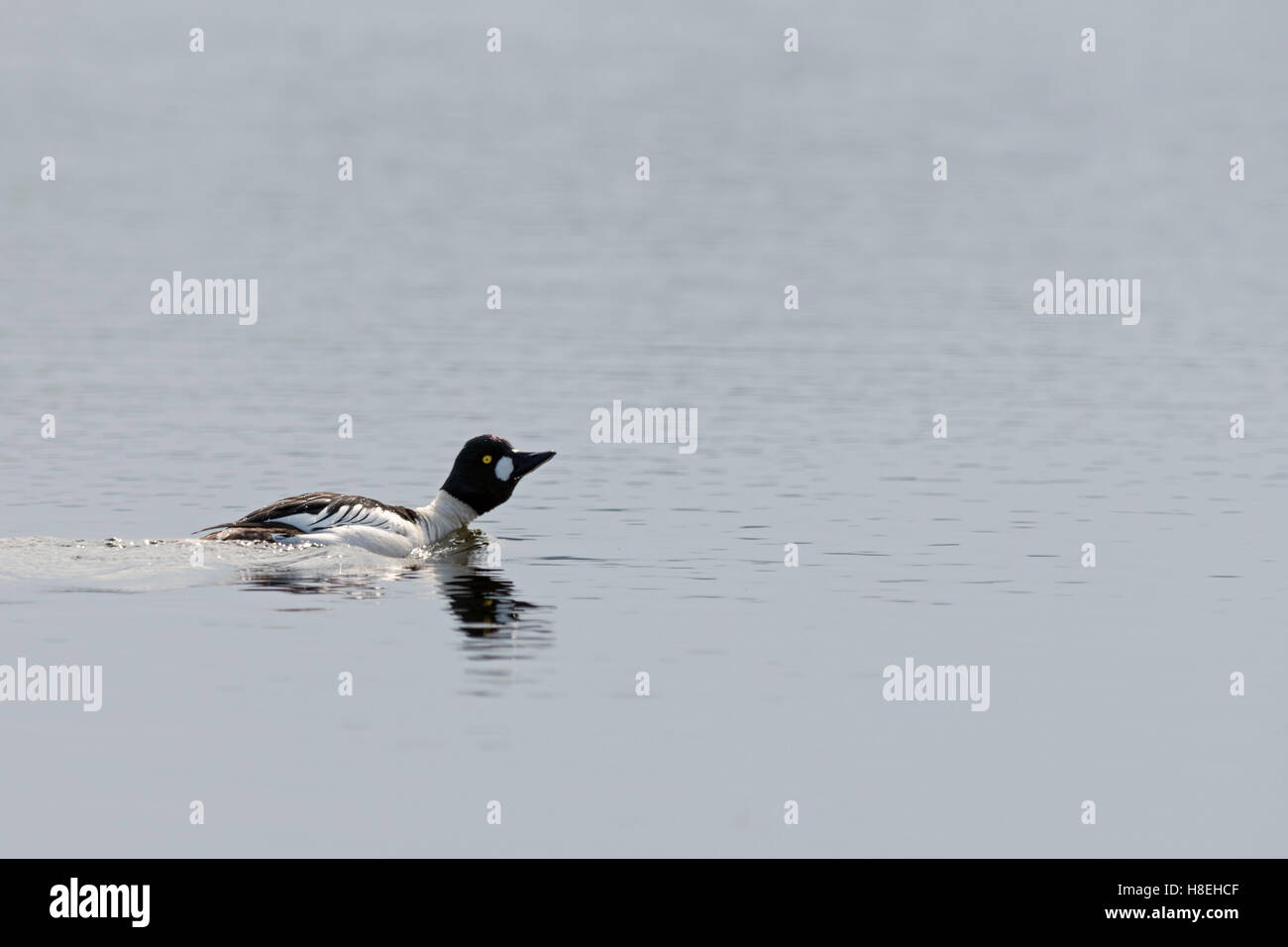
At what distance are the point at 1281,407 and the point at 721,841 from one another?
2141cm

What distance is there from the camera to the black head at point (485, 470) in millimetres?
24578

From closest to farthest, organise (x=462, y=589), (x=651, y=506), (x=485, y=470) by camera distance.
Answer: (x=462, y=589) < (x=485, y=470) < (x=651, y=506)

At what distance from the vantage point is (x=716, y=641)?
1842cm

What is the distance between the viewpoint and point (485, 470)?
24609 millimetres

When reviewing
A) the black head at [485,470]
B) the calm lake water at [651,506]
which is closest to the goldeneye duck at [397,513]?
the black head at [485,470]

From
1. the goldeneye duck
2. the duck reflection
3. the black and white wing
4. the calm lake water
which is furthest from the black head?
the black and white wing

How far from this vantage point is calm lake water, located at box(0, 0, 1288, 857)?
1451 centimetres

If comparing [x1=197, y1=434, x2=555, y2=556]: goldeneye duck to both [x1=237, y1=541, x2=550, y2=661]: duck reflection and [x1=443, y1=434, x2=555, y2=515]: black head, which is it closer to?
[x1=443, y1=434, x2=555, y2=515]: black head

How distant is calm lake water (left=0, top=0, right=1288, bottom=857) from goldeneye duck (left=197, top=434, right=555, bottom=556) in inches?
12.7

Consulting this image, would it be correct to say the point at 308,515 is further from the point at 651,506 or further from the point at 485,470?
the point at 651,506

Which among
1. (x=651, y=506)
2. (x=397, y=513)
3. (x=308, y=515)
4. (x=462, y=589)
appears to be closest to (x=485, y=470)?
(x=397, y=513)

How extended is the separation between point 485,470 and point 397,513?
5.46ft

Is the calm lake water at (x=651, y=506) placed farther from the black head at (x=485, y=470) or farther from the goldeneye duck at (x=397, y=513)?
the black head at (x=485, y=470)

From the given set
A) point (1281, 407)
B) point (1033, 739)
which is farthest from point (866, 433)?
point (1033, 739)
